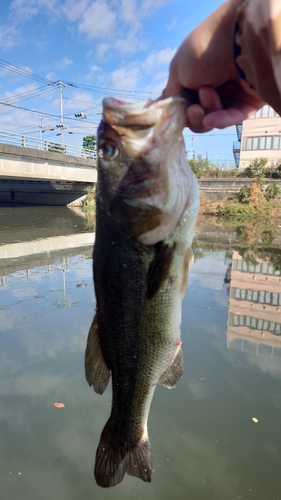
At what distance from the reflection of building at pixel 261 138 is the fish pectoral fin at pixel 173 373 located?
150 feet

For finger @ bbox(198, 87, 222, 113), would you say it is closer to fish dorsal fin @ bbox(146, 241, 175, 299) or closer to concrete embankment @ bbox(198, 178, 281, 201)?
fish dorsal fin @ bbox(146, 241, 175, 299)

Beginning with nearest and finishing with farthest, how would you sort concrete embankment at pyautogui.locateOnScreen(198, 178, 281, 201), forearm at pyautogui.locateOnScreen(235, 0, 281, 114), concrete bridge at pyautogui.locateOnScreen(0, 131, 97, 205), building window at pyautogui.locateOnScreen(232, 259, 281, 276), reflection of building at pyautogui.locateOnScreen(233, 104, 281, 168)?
forearm at pyautogui.locateOnScreen(235, 0, 281, 114), building window at pyautogui.locateOnScreen(232, 259, 281, 276), concrete bridge at pyautogui.locateOnScreen(0, 131, 97, 205), concrete embankment at pyautogui.locateOnScreen(198, 178, 281, 201), reflection of building at pyautogui.locateOnScreen(233, 104, 281, 168)

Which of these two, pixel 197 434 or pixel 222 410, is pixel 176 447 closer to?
pixel 197 434

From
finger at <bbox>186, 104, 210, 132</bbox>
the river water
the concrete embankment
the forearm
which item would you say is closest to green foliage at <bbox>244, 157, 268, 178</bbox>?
the concrete embankment

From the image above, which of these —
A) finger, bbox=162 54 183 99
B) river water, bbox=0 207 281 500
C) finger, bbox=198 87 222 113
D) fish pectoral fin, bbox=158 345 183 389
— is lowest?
river water, bbox=0 207 281 500

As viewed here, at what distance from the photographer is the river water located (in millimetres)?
3727

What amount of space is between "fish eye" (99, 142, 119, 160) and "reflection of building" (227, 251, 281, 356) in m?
5.37

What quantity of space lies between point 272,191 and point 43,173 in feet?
63.7

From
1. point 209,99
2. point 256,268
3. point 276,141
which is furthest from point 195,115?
point 276,141

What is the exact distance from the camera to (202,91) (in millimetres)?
1789

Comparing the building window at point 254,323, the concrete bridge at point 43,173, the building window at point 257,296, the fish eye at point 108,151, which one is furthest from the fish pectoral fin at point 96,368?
the concrete bridge at point 43,173

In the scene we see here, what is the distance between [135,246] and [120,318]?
444mm

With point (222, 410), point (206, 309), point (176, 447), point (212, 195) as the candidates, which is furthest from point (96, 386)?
point (212, 195)

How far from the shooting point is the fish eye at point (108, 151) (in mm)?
1839
